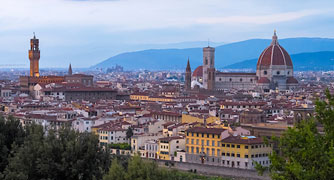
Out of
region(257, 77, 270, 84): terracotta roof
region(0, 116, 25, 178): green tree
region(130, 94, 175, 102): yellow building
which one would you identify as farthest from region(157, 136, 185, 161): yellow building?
region(257, 77, 270, 84): terracotta roof

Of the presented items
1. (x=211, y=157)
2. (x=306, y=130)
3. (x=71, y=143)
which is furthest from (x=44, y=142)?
(x=211, y=157)

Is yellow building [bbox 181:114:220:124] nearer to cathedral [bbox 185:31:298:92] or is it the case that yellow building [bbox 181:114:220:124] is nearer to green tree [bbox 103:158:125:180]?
green tree [bbox 103:158:125:180]

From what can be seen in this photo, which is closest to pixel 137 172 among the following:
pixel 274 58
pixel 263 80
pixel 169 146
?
pixel 169 146

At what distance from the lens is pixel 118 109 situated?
55875 mm

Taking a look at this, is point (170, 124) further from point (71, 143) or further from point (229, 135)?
point (71, 143)

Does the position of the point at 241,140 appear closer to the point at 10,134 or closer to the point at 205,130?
the point at 205,130

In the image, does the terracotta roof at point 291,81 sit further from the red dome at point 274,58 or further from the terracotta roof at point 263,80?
the terracotta roof at point 263,80

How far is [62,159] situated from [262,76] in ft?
276

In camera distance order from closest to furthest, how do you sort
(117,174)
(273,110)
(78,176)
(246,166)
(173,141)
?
(117,174)
(78,176)
(246,166)
(173,141)
(273,110)

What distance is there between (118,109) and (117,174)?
35618 mm

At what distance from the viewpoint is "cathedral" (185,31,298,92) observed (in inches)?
3996

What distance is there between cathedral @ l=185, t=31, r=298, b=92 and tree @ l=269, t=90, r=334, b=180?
3226 inches

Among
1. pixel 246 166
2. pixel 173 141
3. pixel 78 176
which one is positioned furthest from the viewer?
pixel 173 141

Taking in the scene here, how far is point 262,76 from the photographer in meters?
105
